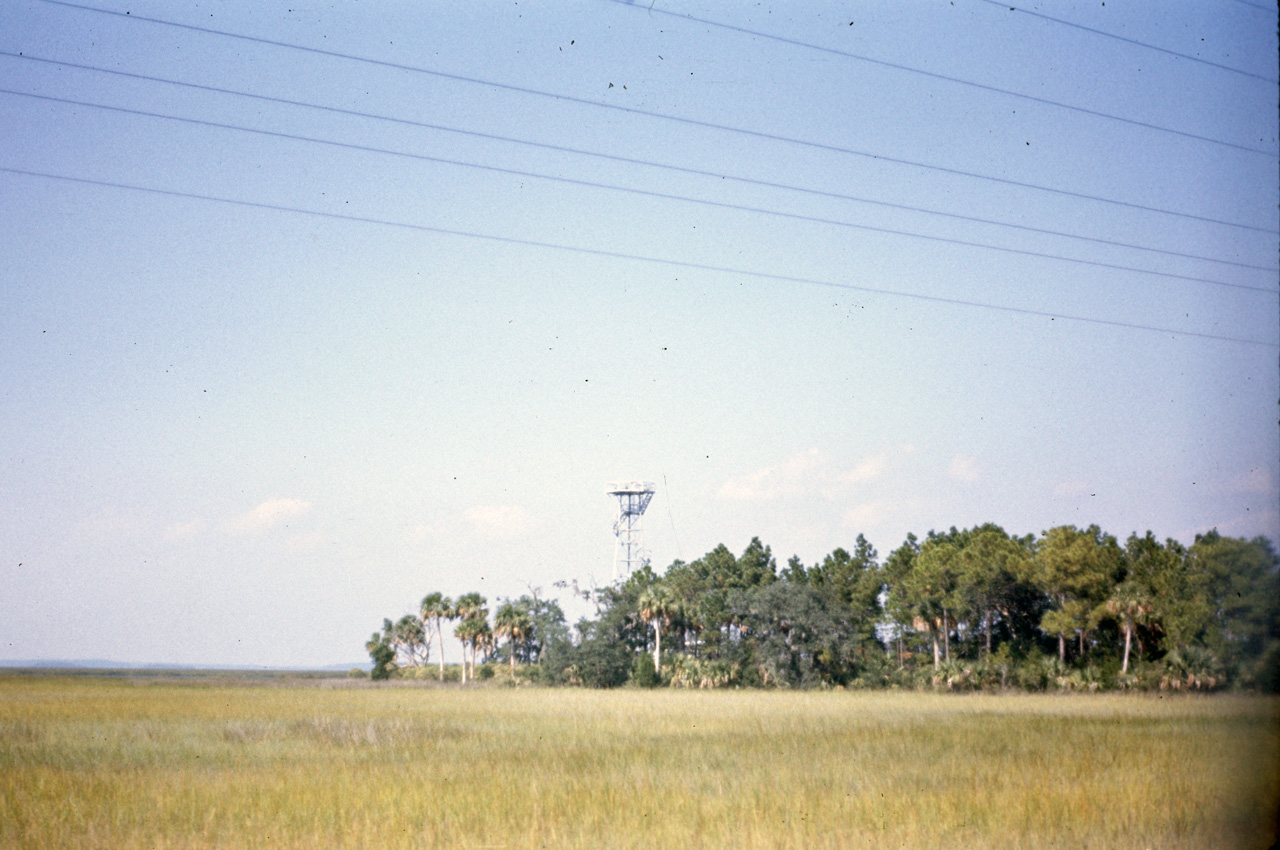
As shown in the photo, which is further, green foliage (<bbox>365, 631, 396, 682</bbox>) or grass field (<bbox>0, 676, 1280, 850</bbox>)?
green foliage (<bbox>365, 631, 396, 682</bbox>)

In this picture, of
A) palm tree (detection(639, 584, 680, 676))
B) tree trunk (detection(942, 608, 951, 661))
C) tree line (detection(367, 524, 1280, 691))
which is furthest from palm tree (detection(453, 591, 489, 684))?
tree trunk (detection(942, 608, 951, 661))

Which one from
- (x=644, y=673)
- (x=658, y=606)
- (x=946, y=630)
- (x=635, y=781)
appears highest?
(x=635, y=781)

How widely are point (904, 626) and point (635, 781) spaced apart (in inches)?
2582

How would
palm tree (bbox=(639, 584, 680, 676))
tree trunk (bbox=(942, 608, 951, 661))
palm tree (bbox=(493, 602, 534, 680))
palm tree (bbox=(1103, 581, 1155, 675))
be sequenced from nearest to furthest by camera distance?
palm tree (bbox=(1103, 581, 1155, 675))
tree trunk (bbox=(942, 608, 951, 661))
palm tree (bbox=(639, 584, 680, 676))
palm tree (bbox=(493, 602, 534, 680))

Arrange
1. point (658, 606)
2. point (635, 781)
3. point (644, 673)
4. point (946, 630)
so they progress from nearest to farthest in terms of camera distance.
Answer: point (635, 781) → point (644, 673) → point (946, 630) → point (658, 606)

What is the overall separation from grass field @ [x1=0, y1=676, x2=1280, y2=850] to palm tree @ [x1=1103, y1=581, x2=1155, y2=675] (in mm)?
24883

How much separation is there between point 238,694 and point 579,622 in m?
30.1

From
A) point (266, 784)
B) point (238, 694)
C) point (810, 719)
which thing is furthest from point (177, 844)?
point (238, 694)

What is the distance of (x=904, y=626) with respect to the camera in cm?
7775

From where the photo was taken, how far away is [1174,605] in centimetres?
4878

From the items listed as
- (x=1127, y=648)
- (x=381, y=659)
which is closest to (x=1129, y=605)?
(x=1127, y=648)

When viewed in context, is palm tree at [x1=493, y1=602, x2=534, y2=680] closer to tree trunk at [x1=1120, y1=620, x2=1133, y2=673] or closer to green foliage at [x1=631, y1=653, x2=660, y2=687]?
green foliage at [x1=631, y1=653, x2=660, y2=687]

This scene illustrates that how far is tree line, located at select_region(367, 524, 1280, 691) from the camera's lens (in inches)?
2099

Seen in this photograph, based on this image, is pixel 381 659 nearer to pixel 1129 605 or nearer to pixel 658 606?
pixel 658 606
